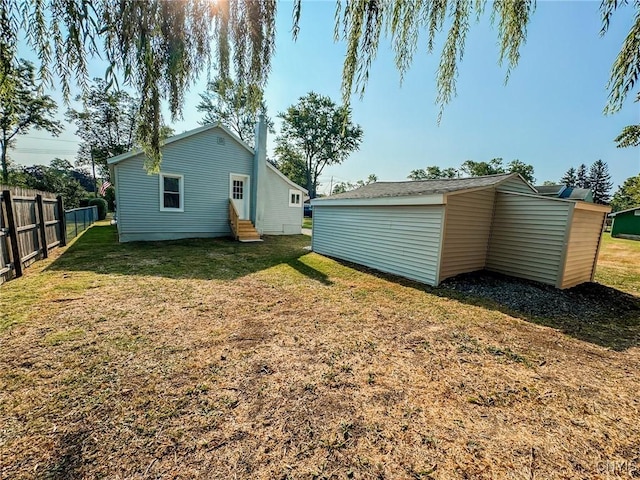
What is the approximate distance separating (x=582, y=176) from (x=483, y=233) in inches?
2928

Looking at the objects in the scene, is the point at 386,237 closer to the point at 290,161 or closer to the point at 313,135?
the point at 313,135

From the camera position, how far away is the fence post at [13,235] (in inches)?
192

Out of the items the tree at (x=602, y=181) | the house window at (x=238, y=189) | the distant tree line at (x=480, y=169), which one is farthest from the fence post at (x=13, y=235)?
the tree at (x=602, y=181)

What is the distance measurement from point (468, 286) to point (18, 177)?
35.7 metres

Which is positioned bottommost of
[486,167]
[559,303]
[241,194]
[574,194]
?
[559,303]

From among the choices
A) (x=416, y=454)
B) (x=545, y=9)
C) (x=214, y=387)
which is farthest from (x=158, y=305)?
(x=545, y=9)

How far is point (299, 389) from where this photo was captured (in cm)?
245

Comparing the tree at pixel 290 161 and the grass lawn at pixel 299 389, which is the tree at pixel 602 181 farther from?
the grass lawn at pixel 299 389

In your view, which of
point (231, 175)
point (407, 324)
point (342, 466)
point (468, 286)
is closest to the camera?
point (342, 466)

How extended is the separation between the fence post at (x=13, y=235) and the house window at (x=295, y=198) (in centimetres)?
1015

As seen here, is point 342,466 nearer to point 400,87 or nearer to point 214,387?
point 214,387

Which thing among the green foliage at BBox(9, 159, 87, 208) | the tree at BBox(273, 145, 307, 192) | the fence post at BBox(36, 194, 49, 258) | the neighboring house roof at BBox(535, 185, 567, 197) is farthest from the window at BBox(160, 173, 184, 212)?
the tree at BBox(273, 145, 307, 192)

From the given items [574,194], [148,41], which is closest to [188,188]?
[148,41]

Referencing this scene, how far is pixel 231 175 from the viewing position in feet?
37.6
